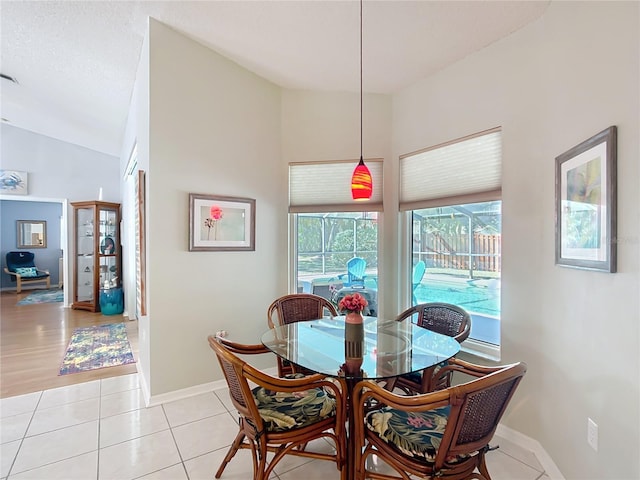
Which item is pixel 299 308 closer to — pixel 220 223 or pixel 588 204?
pixel 220 223

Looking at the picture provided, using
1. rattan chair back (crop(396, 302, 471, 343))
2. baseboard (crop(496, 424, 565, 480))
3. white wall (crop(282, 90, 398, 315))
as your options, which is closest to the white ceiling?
white wall (crop(282, 90, 398, 315))

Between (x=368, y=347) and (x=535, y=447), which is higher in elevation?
(x=368, y=347)

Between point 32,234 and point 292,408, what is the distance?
10.7 metres

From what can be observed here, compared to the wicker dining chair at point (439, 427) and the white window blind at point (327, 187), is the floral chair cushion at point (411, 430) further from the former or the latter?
the white window blind at point (327, 187)

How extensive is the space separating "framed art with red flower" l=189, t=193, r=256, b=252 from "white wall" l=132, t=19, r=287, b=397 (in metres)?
0.06

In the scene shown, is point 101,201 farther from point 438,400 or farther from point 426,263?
point 438,400

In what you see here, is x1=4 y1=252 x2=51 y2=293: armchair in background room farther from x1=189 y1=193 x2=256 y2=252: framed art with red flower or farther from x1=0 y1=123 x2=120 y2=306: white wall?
x1=189 y1=193 x2=256 y2=252: framed art with red flower

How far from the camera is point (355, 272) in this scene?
357cm

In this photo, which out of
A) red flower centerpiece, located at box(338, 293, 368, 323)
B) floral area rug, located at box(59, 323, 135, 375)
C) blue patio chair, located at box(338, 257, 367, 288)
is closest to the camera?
red flower centerpiece, located at box(338, 293, 368, 323)

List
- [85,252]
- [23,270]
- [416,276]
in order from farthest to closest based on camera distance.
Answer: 1. [23,270]
2. [85,252]
3. [416,276]

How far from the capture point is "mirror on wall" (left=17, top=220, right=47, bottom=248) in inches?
351

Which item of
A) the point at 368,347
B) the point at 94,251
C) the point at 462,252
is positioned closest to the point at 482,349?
the point at 462,252

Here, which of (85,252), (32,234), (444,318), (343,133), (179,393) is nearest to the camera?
(444,318)

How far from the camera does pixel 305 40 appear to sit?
8.80ft
